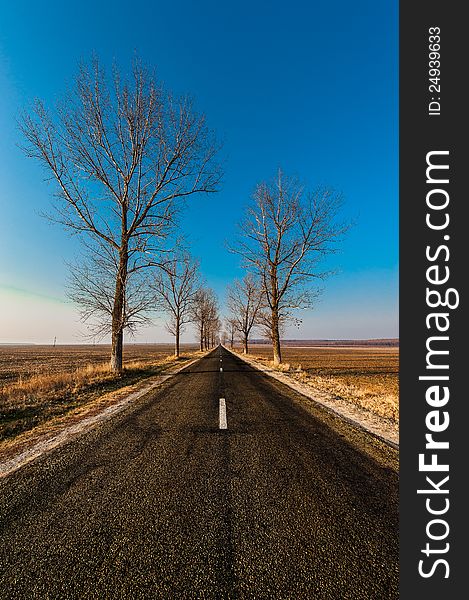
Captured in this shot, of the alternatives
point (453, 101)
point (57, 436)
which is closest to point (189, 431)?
point (57, 436)

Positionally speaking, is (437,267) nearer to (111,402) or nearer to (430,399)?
(430,399)

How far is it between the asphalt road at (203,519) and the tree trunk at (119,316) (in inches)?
362

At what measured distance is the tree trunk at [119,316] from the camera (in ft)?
44.6

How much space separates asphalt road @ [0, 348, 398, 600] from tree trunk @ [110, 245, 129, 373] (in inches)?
362

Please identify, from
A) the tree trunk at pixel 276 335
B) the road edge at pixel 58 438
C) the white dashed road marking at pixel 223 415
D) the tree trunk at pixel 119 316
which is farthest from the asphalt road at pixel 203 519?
the tree trunk at pixel 276 335

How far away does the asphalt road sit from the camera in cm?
189

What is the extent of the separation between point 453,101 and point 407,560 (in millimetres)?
Result: 4190

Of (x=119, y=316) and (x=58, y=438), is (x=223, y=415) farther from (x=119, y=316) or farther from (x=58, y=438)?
(x=119, y=316)

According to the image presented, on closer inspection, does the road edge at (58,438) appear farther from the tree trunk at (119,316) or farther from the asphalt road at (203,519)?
the tree trunk at (119,316)

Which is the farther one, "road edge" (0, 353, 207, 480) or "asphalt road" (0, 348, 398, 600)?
"road edge" (0, 353, 207, 480)

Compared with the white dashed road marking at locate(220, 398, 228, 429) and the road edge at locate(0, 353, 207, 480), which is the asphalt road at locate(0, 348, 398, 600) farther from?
the white dashed road marking at locate(220, 398, 228, 429)

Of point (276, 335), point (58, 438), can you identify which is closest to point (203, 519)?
point (58, 438)

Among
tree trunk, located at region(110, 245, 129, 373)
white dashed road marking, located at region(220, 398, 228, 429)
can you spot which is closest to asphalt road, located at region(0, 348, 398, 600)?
white dashed road marking, located at region(220, 398, 228, 429)

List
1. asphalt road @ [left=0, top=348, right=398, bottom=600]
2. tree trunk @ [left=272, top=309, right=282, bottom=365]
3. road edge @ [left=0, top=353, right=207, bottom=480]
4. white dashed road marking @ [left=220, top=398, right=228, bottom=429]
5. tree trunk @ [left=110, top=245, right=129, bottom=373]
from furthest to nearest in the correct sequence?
tree trunk @ [left=272, top=309, right=282, bottom=365] → tree trunk @ [left=110, top=245, right=129, bottom=373] → white dashed road marking @ [left=220, top=398, right=228, bottom=429] → road edge @ [left=0, top=353, right=207, bottom=480] → asphalt road @ [left=0, top=348, right=398, bottom=600]
